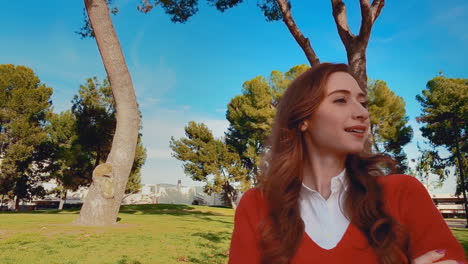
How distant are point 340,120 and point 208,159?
1184 inches

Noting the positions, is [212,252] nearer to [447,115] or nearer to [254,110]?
[447,115]

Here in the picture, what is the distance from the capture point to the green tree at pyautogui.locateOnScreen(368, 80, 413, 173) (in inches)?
976

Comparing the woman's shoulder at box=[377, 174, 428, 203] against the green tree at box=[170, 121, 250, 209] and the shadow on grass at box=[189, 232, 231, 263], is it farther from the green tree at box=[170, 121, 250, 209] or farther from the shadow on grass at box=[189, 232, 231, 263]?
the green tree at box=[170, 121, 250, 209]

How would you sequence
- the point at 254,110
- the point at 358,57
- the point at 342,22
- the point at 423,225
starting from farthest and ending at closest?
the point at 254,110, the point at 342,22, the point at 358,57, the point at 423,225

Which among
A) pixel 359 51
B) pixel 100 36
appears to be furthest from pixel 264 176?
→ pixel 100 36

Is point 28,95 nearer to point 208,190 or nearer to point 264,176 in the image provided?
point 208,190

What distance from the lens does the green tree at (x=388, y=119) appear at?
24.8 meters

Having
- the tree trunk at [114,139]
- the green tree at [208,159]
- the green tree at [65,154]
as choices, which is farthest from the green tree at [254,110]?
the tree trunk at [114,139]

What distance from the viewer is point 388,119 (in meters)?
25.5

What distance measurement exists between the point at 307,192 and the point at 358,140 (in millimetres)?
305

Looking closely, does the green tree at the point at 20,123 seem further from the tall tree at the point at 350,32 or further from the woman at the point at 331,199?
the woman at the point at 331,199

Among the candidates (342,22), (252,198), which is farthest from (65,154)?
(252,198)

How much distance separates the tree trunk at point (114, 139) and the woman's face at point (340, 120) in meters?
7.93

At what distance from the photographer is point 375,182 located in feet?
4.57
